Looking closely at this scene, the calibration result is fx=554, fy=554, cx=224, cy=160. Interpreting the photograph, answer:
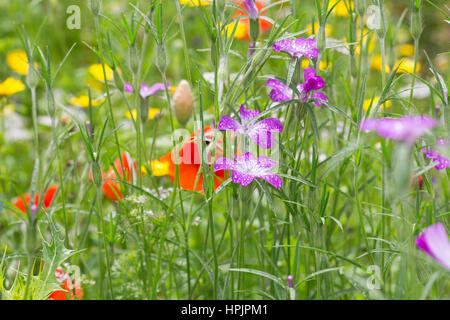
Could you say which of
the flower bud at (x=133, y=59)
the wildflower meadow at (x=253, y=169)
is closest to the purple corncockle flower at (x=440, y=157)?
the wildflower meadow at (x=253, y=169)

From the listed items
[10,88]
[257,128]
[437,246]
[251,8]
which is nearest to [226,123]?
[257,128]

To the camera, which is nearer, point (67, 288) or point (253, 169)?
point (253, 169)

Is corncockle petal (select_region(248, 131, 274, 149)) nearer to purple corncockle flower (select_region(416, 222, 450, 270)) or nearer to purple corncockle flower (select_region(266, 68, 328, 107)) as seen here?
purple corncockle flower (select_region(266, 68, 328, 107))

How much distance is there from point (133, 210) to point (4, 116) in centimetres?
63

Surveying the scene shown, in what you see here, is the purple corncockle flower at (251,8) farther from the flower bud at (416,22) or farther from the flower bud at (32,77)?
the flower bud at (32,77)

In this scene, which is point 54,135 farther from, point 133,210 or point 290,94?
point 290,94

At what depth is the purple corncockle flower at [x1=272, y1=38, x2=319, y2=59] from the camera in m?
0.58

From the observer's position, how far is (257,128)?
61 centimetres

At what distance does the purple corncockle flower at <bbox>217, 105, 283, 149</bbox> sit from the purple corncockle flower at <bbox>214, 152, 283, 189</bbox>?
0.06ft

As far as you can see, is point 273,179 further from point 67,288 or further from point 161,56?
point 67,288

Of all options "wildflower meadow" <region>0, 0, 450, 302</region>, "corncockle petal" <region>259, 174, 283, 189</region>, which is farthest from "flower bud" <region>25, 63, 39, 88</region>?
"corncockle petal" <region>259, 174, 283, 189</region>

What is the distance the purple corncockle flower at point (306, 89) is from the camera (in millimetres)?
583

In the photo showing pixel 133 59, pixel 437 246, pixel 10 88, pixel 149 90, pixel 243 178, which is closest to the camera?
pixel 437 246

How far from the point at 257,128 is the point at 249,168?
0.18ft
